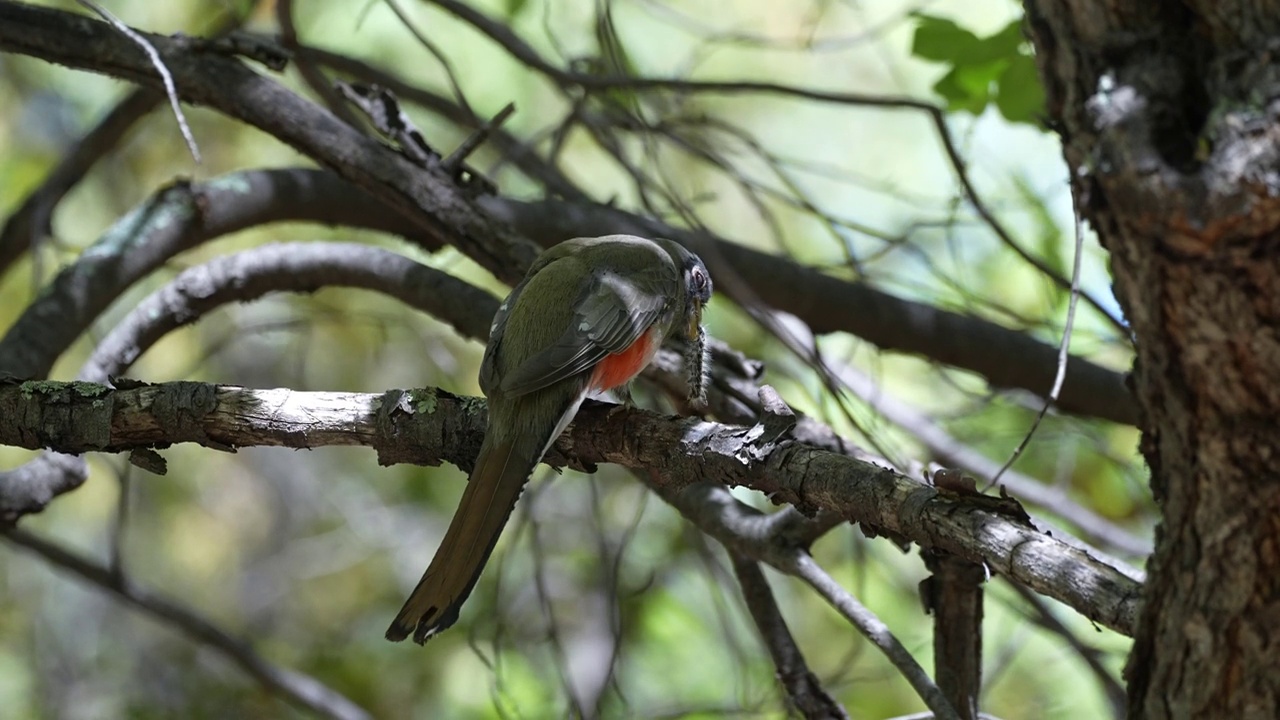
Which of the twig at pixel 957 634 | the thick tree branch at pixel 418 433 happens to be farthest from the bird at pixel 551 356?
the twig at pixel 957 634

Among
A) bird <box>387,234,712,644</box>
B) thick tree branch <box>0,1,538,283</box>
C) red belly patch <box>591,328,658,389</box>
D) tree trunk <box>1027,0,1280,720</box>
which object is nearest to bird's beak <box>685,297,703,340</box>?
bird <box>387,234,712,644</box>

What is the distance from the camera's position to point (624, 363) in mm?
3164

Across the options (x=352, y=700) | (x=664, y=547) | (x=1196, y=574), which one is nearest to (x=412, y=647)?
(x=352, y=700)

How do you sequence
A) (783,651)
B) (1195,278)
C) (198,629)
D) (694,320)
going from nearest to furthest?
(1195,278), (783,651), (694,320), (198,629)

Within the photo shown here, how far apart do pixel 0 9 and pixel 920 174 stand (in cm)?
511

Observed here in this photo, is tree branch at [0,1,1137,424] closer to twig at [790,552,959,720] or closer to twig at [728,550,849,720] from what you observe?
twig at [728,550,849,720]

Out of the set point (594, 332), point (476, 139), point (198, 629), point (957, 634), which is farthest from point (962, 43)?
point (198, 629)

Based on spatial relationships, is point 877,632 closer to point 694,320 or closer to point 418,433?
point 418,433

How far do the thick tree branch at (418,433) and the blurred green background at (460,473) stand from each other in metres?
2.26

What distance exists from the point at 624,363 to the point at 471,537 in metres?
0.77

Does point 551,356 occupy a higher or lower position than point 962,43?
lower

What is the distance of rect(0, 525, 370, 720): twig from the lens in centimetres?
428

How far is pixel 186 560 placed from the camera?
803 centimetres

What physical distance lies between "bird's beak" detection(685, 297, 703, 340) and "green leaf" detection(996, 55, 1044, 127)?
4.15ft
